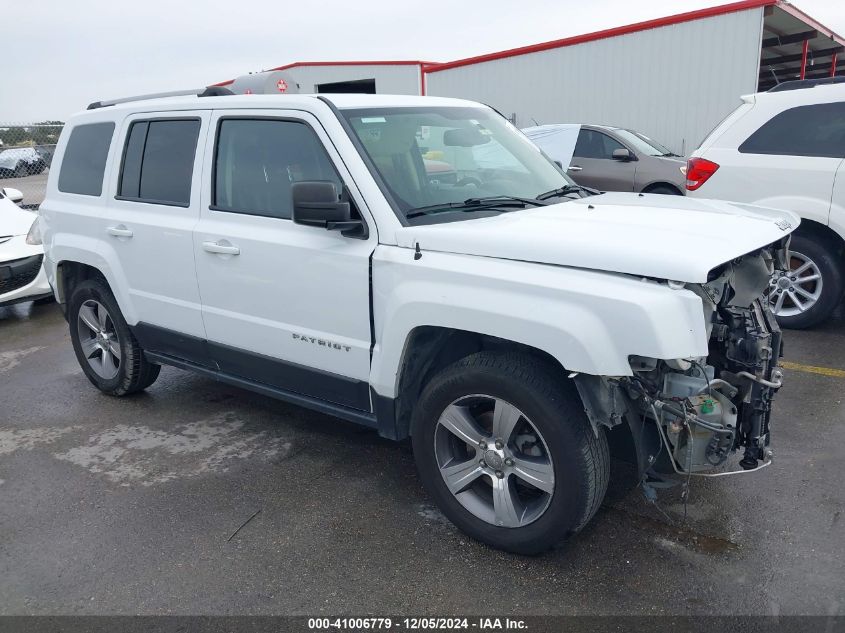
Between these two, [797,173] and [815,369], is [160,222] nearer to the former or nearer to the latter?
[815,369]

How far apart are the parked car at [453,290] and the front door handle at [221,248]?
2cm

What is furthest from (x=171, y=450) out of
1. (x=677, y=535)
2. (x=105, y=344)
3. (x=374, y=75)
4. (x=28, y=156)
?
(x=374, y=75)

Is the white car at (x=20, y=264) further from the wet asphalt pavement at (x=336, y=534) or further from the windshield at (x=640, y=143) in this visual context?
the windshield at (x=640, y=143)

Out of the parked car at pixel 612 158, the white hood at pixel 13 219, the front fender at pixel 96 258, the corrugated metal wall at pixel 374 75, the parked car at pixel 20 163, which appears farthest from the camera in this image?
the corrugated metal wall at pixel 374 75

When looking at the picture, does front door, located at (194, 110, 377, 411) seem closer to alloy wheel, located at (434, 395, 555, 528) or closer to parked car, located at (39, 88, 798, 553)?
parked car, located at (39, 88, 798, 553)

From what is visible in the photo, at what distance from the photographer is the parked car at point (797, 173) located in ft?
18.9

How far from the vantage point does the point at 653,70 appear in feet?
44.6

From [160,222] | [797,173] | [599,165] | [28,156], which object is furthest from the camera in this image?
[28,156]

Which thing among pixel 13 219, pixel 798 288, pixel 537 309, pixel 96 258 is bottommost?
pixel 798 288

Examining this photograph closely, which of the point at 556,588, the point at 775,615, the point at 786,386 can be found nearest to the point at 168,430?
the point at 556,588

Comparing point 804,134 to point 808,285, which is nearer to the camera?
point 804,134

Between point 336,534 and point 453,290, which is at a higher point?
point 453,290

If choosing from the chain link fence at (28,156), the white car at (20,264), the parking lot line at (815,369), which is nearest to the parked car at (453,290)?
the parking lot line at (815,369)

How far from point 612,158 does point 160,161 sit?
7948 millimetres
